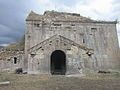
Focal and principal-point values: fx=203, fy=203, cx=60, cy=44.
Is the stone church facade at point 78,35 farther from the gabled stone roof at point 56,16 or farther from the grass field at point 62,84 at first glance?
the grass field at point 62,84

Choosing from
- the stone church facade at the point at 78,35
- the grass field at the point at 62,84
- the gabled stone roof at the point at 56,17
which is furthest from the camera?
the gabled stone roof at the point at 56,17

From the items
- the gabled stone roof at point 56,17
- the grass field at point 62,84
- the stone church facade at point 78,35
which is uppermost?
the gabled stone roof at point 56,17

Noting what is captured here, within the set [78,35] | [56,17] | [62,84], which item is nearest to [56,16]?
[56,17]

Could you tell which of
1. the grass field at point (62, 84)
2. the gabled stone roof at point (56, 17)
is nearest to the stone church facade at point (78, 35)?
the gabled stone roof at point (56, 17)

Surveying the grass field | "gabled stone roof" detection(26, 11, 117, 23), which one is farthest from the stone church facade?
the grass field

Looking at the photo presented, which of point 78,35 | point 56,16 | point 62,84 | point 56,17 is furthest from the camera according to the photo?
point 56,16

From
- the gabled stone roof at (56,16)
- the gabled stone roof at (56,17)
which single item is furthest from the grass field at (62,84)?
the gabled stone roof at (56,16)

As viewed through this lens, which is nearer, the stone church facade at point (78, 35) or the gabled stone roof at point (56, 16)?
the stone church facade at point (78, 35)

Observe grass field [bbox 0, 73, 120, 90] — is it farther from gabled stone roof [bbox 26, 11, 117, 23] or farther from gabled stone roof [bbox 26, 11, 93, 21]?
gabled stone roof [bbox 26, 11, 93, 21]

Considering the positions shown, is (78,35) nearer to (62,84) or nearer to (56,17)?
(56,17)

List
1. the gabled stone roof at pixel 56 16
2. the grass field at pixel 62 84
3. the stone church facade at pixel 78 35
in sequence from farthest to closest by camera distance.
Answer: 1. the gabled stone roof at pixel 56 16
2. the stone church facade at pixel 78 35
3. the grass field at pixel 62 84

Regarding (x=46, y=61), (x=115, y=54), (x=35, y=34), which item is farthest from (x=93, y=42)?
(x=46, y=61)

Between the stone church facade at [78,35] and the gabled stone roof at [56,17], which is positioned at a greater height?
the gabled stone roof at [56,17]

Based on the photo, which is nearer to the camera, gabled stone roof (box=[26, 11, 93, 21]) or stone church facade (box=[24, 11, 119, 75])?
stone church facade (box=[24, 11, 119, 75])
